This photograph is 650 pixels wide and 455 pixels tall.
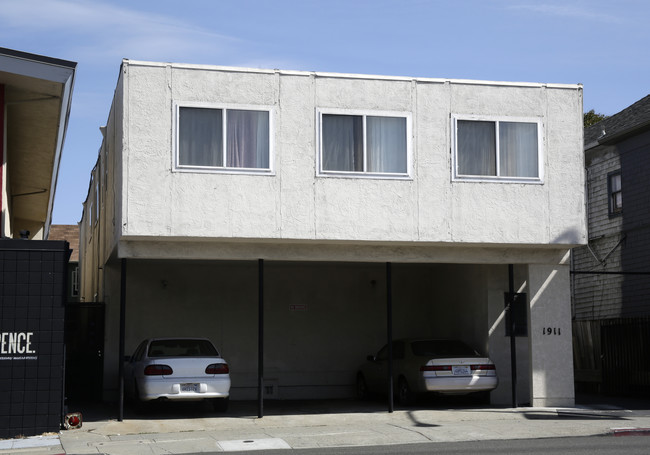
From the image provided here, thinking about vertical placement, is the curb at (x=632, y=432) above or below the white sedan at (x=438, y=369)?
below

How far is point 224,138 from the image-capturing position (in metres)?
16.8

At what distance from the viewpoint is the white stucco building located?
16547 millimetres

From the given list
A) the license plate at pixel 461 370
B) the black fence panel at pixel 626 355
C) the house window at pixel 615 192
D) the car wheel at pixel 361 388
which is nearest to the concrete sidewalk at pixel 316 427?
the license plate at pixel 461 370

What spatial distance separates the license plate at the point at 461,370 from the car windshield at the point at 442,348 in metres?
0.41

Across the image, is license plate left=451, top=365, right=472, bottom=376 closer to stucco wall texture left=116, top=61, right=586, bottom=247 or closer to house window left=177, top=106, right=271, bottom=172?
stucco wall texture left=116, top=61, right=586, bottom=247

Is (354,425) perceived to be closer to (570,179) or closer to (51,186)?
(570,179)

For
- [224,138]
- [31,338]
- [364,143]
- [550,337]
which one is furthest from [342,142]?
[31,338]

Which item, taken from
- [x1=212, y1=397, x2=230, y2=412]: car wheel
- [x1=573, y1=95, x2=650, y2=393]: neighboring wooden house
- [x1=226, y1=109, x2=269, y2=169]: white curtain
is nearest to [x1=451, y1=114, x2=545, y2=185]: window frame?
[x1=226, y1=109, x2=269, y2=169]: white curtain

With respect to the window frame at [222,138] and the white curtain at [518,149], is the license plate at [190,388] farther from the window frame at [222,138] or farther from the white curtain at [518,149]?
the white curtain at [518,149]

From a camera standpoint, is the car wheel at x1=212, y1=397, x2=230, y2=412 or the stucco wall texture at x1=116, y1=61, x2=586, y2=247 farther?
the car wheel at x1=212, y1=397, x2=230, y2=412

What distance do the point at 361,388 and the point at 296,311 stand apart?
2.46 meters

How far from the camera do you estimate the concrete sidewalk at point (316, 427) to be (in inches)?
547

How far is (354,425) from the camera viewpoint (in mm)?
16109

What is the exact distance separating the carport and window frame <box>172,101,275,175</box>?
5.12 meters
